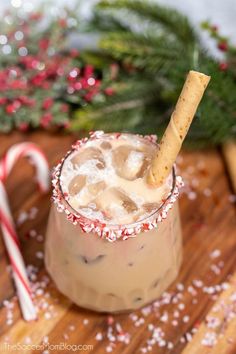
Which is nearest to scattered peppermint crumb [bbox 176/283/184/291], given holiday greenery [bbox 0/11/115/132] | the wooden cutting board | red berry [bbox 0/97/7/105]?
the wooden cutting board

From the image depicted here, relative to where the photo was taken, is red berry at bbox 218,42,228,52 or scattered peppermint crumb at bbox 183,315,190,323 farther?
red berry at bbox 218,42,228,52

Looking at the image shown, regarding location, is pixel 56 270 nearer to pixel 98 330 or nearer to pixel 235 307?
pixel 98 330

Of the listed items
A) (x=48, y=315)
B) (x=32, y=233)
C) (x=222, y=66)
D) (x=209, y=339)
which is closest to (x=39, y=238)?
(x=32, y=233)

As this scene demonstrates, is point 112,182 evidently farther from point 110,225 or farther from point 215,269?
point 215,269

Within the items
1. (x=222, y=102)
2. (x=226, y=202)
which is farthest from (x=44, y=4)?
(x=226, y=202)

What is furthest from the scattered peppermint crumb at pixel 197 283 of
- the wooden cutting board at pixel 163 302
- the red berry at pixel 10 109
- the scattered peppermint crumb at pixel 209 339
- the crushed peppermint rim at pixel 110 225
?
the red berry at pixel 10 109

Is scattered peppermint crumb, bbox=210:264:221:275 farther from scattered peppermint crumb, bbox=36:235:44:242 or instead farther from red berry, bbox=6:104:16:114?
red berry, bbox=6:104:16:114

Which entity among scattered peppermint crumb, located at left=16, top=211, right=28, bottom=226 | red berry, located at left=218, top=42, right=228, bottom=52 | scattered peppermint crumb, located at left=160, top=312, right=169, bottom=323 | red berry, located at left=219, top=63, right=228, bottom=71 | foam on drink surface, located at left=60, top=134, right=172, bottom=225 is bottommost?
scattered peppermint crumb, located at left=16, top=211, right=28, bottom=226
